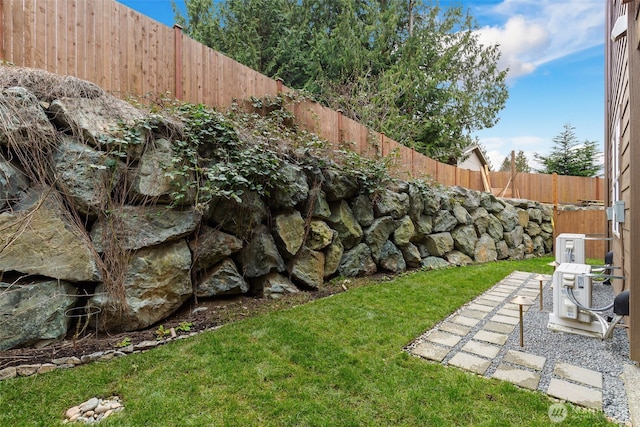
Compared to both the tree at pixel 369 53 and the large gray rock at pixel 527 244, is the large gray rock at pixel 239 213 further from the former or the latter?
the large gray rock at pixel 527 244

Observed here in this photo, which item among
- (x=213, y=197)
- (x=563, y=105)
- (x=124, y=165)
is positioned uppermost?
(x=563, y=105)

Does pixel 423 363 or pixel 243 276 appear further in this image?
pixel 243 276

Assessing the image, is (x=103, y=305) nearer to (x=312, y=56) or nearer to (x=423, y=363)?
(x=423, y=363)

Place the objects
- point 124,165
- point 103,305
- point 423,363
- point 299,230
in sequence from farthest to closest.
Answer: point 299,230, point 124,165, point 103,305, point 423,363

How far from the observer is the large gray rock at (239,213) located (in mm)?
3463

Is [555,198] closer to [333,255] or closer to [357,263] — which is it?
[357,263]

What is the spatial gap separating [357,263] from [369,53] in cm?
885

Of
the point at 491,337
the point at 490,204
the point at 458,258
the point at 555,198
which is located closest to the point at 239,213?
the point at 491,337

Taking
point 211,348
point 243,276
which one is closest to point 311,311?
point 243,276

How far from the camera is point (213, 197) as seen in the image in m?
3.35

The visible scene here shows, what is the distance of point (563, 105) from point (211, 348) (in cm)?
1191

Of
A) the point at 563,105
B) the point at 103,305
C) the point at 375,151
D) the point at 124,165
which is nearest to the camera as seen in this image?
the point at 103,305

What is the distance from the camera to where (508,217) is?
27.2 feet

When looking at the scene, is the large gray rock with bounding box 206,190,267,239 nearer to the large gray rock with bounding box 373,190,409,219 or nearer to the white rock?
the white rock
